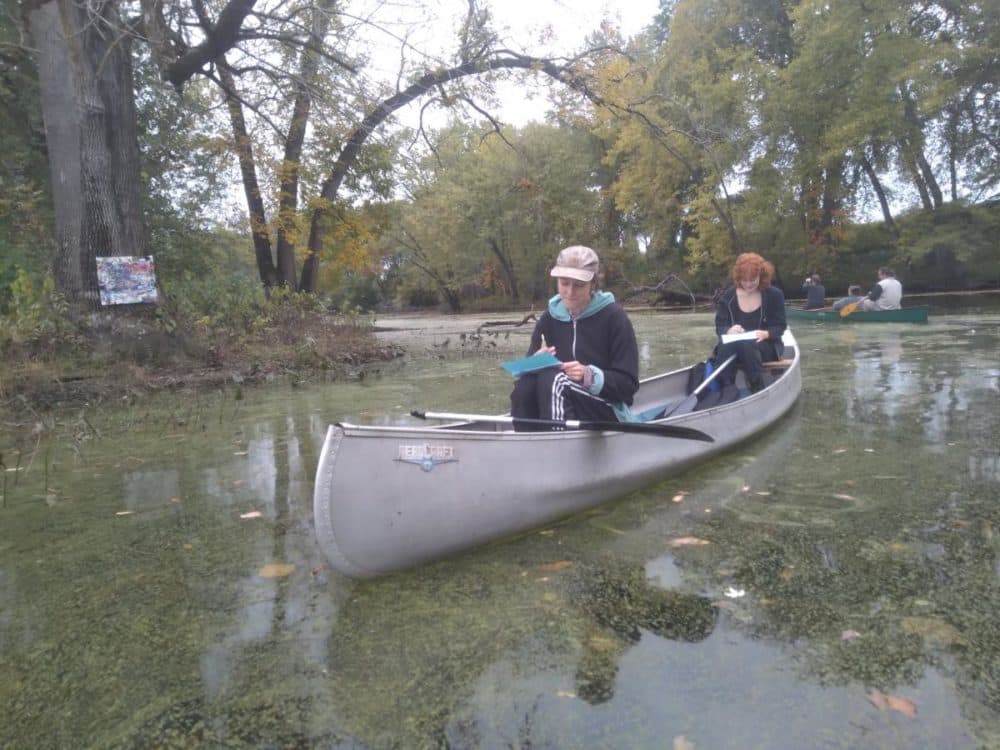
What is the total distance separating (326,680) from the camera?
198 cm

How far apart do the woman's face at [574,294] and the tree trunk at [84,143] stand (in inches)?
241

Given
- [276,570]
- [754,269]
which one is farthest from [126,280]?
[754,269]

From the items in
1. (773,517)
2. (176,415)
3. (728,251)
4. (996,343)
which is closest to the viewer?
(773,517)

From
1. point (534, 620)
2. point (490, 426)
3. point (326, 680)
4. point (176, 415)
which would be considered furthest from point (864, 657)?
point (176, 415)

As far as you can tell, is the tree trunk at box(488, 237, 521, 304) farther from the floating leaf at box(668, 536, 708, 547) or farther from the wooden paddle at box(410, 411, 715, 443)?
the floating leaf at box(668, 536, 708, 547)

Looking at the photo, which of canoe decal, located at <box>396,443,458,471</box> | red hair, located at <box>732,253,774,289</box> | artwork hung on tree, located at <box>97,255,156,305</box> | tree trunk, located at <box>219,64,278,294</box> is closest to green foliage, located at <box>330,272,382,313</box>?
tree trunk, located at <box>219,64,278,294</box>

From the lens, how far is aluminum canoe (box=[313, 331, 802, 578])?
2336 mm

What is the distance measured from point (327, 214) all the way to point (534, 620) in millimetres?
11215

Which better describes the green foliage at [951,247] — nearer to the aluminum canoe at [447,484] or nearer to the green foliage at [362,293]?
the aluminum canoe at [447,484]

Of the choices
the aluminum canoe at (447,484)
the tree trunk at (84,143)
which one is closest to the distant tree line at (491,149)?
the tree trunk at (84,143)

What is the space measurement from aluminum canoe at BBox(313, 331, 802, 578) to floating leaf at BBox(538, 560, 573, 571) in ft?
0.76

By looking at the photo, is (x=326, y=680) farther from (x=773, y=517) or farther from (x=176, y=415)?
(x=176, y=415)

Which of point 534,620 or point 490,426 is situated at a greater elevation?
point 490,426

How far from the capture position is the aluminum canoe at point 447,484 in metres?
2.34
